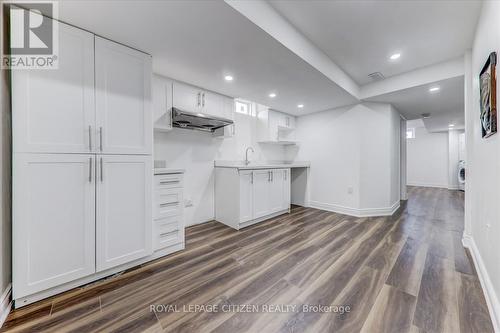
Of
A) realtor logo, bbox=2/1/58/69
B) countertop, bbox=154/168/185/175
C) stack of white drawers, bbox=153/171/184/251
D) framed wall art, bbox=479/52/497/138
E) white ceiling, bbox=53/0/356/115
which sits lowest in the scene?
stack of white drawers, bbox=153/171/184/251

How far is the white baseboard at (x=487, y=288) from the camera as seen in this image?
4.08 ft

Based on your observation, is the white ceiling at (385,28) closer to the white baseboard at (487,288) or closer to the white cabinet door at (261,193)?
the white cabinet door at (261,193)

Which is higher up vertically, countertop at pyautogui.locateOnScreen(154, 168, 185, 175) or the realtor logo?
the realtor logo

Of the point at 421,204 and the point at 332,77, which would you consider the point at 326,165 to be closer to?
the point at 332,77

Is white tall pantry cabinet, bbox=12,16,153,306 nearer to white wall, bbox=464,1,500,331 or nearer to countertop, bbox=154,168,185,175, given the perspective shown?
countertop, bbox=154,168,185,175

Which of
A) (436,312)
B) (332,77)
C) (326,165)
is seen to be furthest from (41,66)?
(326,165)

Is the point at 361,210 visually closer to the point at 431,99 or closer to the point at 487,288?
the point at 487,288

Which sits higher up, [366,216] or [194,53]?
[194,53]

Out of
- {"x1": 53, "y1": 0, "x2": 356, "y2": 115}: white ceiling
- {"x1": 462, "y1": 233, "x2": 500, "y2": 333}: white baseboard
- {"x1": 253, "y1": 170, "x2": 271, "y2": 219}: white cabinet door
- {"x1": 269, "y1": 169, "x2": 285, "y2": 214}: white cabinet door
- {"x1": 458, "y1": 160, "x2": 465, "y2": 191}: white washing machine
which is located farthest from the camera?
{"x1": 458, "y1": 160, "x2": 465, "y2": 191}: white washing machine

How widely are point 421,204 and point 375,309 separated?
471 cm

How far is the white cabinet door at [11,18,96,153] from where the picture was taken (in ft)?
4.63

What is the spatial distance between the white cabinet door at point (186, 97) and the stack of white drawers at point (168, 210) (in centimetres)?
113

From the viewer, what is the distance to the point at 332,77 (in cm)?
273

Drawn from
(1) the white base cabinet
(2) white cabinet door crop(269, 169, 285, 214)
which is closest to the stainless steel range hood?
(1) the white base cabinet
